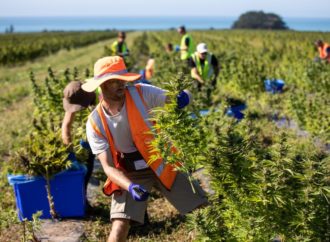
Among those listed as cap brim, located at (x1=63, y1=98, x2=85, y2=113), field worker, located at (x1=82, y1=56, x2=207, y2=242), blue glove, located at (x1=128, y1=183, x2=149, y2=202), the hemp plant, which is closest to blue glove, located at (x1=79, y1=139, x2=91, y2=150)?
cap brim, located at (x1=63, y1=98, x2=85, y2=113)

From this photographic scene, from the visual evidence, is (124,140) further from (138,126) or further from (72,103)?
(72,103)

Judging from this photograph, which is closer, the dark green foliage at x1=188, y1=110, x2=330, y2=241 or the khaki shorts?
the dark green foliage at x1=188, y1=110, x2=330, y2=241

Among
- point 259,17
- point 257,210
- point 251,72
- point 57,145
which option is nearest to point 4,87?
point 251,72

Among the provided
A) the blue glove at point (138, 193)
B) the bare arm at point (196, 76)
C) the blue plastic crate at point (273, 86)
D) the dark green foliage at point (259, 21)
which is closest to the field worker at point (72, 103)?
the blue glove at point (138, 193)

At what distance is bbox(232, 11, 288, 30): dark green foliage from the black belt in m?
112

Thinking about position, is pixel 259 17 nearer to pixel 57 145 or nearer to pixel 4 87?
pixel 4 87

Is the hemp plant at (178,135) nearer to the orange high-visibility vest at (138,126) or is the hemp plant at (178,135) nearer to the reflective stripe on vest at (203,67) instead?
the orange high-visibility vest at (138,126)

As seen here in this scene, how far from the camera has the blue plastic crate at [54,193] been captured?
4305mm

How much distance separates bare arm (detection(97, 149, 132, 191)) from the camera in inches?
118

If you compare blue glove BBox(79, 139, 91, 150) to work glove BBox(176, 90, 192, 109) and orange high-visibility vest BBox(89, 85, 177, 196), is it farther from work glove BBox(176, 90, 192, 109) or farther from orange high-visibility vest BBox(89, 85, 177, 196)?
work glove BBox(176, 90, 192, 109)

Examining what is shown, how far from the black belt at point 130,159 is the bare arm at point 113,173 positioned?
4.5 inches

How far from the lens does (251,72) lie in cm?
1019

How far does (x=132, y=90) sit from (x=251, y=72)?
7.42 m

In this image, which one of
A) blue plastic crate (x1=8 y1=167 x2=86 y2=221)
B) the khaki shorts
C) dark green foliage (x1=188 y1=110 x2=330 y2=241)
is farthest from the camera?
blue plastic crate (x1=8 y1=167 x2=86 y2=221)
